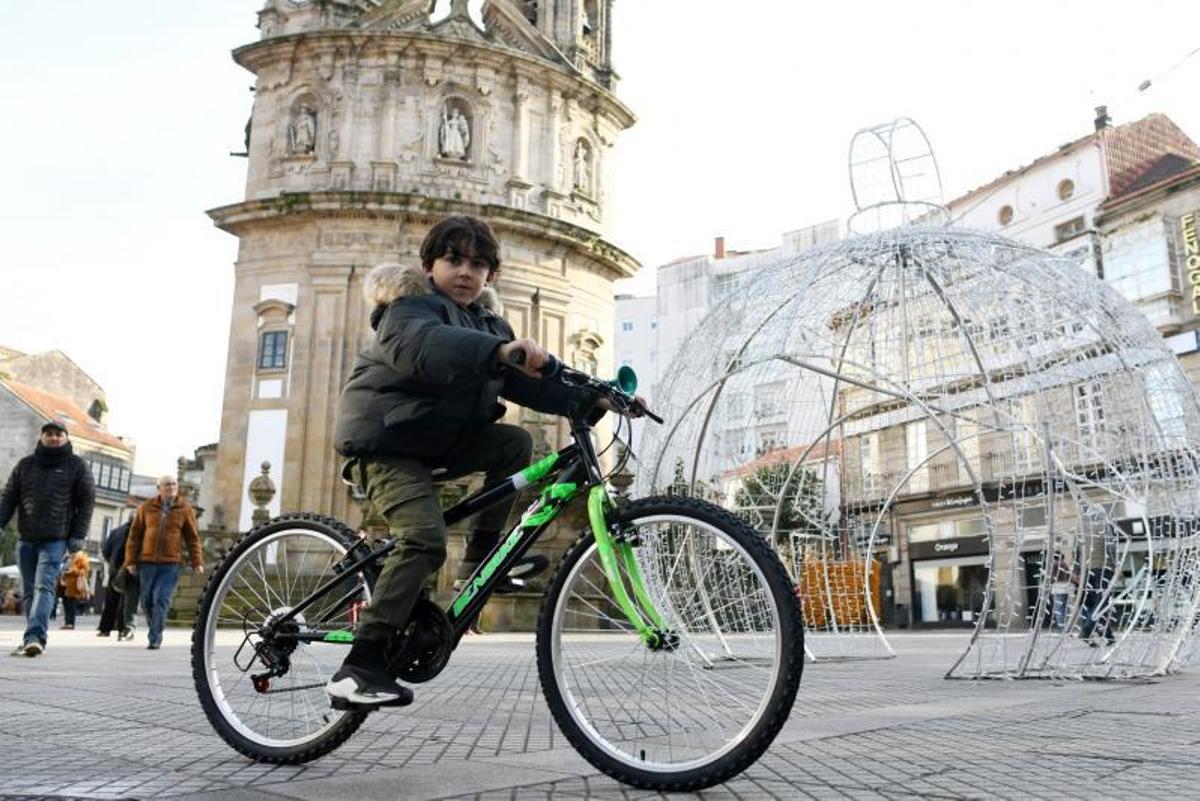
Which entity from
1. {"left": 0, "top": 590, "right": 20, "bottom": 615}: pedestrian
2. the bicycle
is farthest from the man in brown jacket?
{"left": 0, "top": 590, "right": 20, "bottom": 615}: pedestrian

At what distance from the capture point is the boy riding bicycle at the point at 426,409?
3143 mm

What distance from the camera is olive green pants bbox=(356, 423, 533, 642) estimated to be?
3164 mm

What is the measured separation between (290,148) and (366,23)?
461 centimetres

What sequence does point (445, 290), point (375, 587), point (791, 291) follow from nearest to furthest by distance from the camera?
point (375, 587) → point (445, 290) → point (791, 291)

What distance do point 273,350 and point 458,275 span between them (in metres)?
29.0

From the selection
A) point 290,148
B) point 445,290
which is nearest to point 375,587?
point 445,290

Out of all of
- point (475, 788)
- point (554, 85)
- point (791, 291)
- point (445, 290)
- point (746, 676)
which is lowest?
point (475, 788)

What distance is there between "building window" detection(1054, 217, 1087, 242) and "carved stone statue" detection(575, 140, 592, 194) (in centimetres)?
1504

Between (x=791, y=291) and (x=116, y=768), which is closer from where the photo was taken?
(x=116, y=768)

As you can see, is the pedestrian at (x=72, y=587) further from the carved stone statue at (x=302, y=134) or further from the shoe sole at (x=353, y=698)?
the shoe sole at (x=353, y=698)

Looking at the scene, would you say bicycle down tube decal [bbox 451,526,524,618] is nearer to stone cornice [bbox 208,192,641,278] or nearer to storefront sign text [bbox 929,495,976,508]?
stone cornice [bbox 208,192,641,278]

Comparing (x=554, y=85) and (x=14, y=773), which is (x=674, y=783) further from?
(x=554, y=85)

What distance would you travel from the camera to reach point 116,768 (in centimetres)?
319

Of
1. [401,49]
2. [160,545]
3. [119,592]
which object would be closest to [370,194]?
[401,49]
